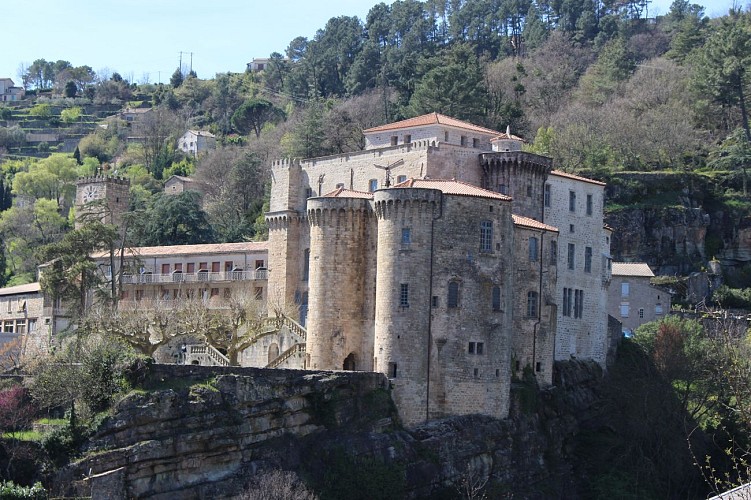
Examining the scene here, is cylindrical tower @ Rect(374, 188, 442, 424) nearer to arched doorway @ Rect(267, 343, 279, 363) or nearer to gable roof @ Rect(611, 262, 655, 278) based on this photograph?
arched doorway @ Rect(267, 343, 279, 363)

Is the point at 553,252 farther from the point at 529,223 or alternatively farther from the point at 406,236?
the point at 406,236

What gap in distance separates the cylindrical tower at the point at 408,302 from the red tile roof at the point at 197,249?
22686 mm

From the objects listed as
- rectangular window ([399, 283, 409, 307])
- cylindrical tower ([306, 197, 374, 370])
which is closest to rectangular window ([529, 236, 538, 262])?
cylindrical tower ([306, 197, 374, 370])

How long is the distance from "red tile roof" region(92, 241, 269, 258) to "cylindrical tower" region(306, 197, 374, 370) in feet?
61.3

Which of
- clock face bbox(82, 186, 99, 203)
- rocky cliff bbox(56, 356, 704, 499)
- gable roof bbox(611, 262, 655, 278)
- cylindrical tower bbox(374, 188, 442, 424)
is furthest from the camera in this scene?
clock face bbox(82, 186, 99, 203)

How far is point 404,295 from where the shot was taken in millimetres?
63062

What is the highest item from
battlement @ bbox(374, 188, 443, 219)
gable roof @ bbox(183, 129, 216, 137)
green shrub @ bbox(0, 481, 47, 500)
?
gable roof @ bbox(183, 129, 216, 137)

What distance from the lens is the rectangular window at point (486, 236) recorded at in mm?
64250

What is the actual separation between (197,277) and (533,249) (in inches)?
1015

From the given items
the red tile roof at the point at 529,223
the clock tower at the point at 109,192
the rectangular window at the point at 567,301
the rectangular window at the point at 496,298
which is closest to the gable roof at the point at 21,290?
the clock tower at the point at 109,192

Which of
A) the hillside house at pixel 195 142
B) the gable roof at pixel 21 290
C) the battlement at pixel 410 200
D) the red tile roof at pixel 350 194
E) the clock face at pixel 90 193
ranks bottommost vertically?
the gable roof at pixel 21 290

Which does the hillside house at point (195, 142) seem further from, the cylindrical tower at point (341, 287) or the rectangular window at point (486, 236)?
the rectangular window at point (486, 236)

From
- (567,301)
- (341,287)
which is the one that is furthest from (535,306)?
(341,287)

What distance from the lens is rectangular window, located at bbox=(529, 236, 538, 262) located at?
230ft
